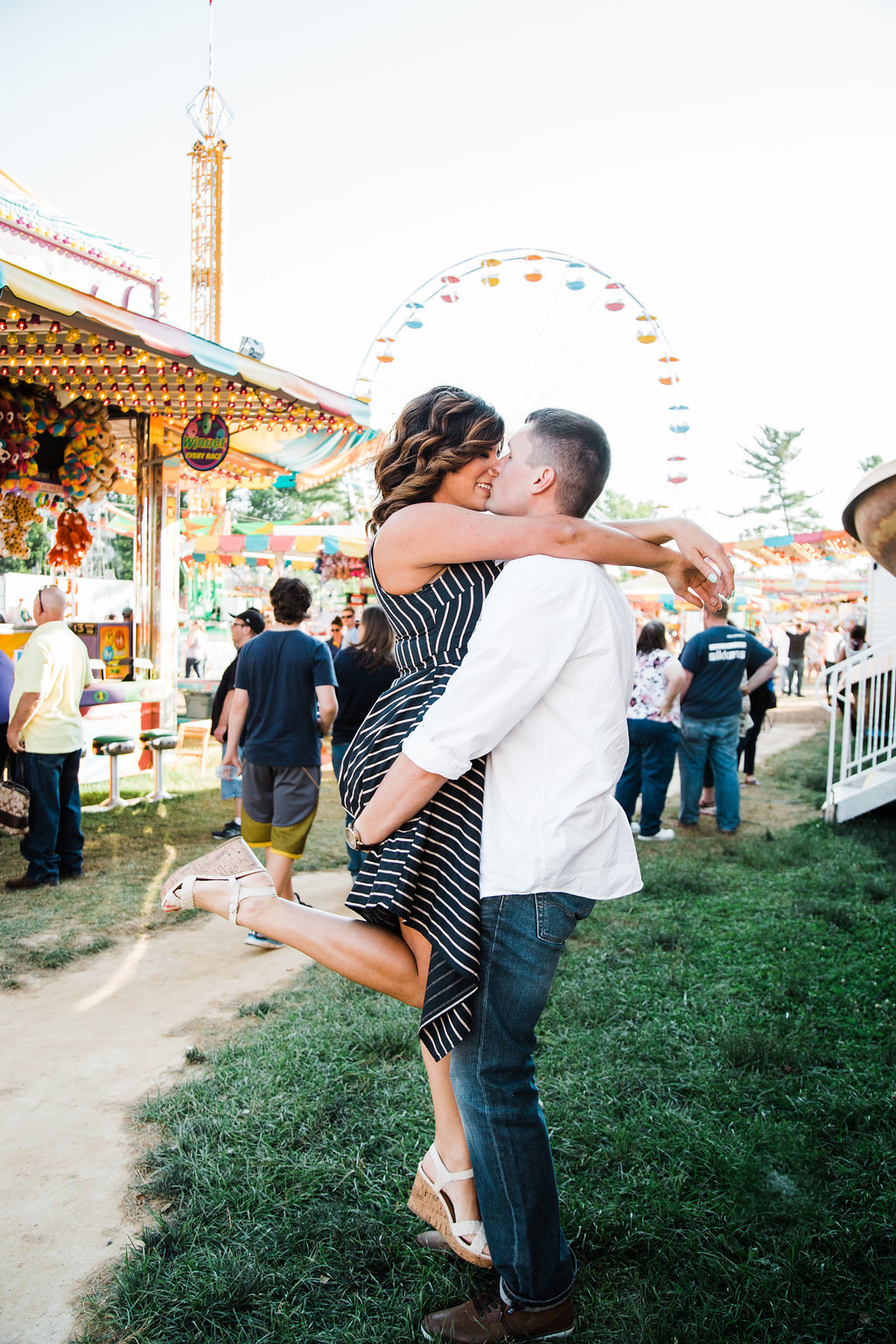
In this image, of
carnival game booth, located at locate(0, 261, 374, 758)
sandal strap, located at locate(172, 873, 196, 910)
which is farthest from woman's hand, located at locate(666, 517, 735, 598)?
carnival game booth, located at locate(0, 261, 374, 758)

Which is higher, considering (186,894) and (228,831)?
(186,894)

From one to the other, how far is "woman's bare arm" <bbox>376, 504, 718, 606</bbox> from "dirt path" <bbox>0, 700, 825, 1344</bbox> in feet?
5.76

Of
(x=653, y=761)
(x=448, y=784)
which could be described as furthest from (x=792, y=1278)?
(x=653, y=761)

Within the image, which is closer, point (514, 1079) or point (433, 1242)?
point (514, 1079)

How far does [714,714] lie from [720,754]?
0.35m

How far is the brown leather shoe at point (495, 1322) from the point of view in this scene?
168 centimetres

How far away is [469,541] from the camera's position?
165cm

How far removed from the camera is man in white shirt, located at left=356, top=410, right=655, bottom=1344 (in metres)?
1.51

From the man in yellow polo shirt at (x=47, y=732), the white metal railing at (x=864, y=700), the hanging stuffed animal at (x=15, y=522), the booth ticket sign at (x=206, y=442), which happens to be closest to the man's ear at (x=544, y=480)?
the man in yellow polo shirt at (x=47, y=732)

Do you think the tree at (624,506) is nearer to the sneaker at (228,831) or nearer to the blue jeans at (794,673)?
the blue jeans at (794,673)

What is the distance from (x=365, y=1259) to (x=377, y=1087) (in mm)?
780

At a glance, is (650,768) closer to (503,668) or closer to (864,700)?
(864,700)

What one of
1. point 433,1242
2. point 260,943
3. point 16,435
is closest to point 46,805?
point 260,943

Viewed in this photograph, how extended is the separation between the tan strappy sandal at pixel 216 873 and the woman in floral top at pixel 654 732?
15.9 feet
